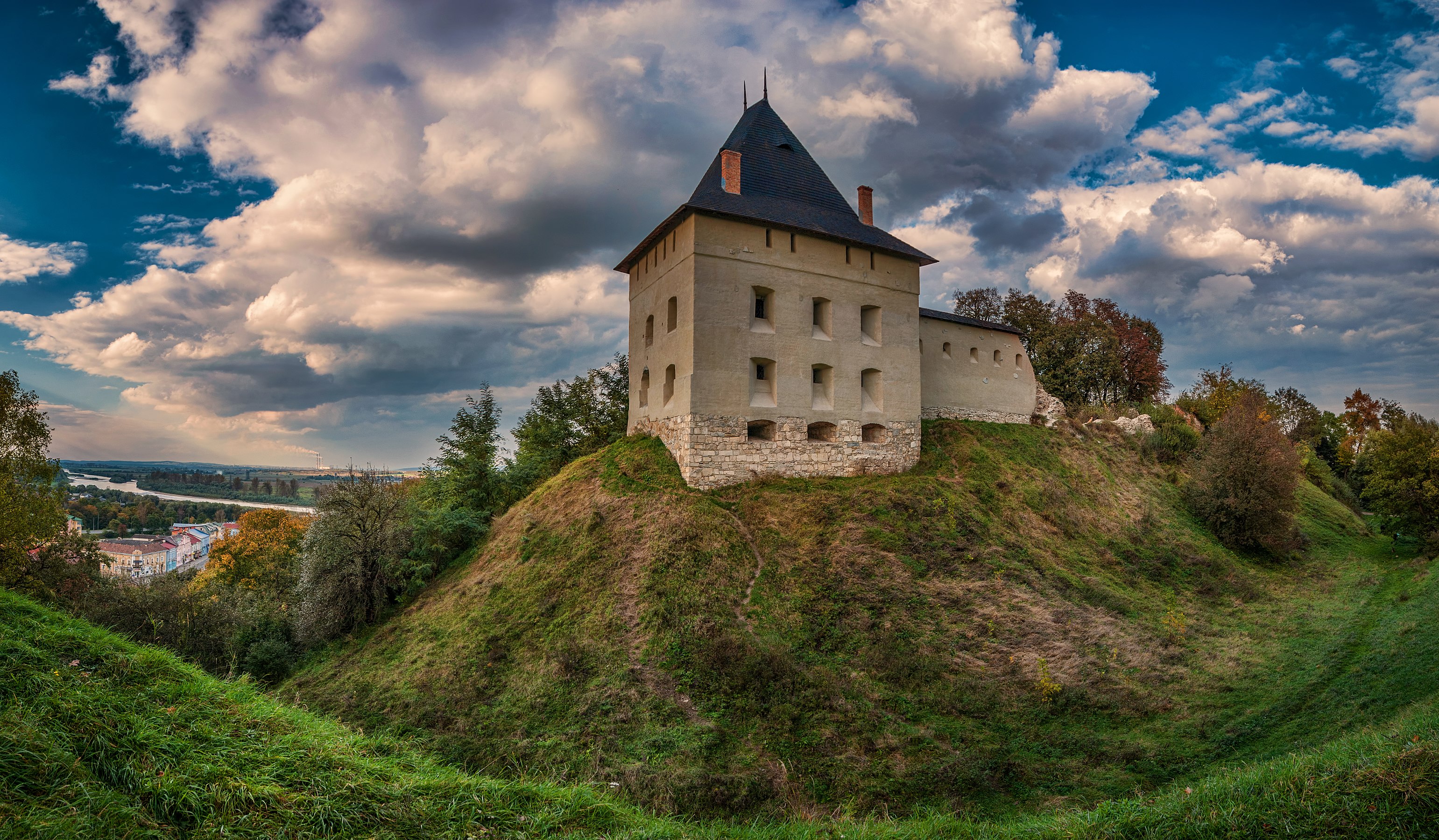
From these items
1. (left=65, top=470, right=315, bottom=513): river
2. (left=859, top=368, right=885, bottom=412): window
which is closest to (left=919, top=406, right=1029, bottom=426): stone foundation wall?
(left=859, top=368, right=885, bottom=412): window

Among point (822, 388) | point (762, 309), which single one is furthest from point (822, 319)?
point (822, 388)

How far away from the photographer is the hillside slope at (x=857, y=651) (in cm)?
1005

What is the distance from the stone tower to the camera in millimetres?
17375

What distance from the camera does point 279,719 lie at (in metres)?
6.07

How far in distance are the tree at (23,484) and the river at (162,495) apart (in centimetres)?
3368

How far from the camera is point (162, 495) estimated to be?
297 feet

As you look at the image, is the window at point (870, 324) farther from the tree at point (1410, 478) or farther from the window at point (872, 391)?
the tree at point (1410, 478)

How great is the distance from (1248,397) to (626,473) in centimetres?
2540

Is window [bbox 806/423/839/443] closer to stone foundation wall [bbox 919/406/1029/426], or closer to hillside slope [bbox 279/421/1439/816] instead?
hillside slope [bbox 279/421/1439/816]

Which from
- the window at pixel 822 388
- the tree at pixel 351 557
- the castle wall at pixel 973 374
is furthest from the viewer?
the castle wall at pixel 973 374

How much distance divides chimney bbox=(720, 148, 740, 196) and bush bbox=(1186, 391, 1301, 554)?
1999 centimetres

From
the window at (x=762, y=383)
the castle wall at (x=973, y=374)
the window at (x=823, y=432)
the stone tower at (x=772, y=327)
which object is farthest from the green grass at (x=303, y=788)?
the castle wall at (x=973, y=374)

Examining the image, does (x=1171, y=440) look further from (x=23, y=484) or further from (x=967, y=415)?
(x=23, y=484)

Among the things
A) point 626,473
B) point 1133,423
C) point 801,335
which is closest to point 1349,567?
point 1133,423
